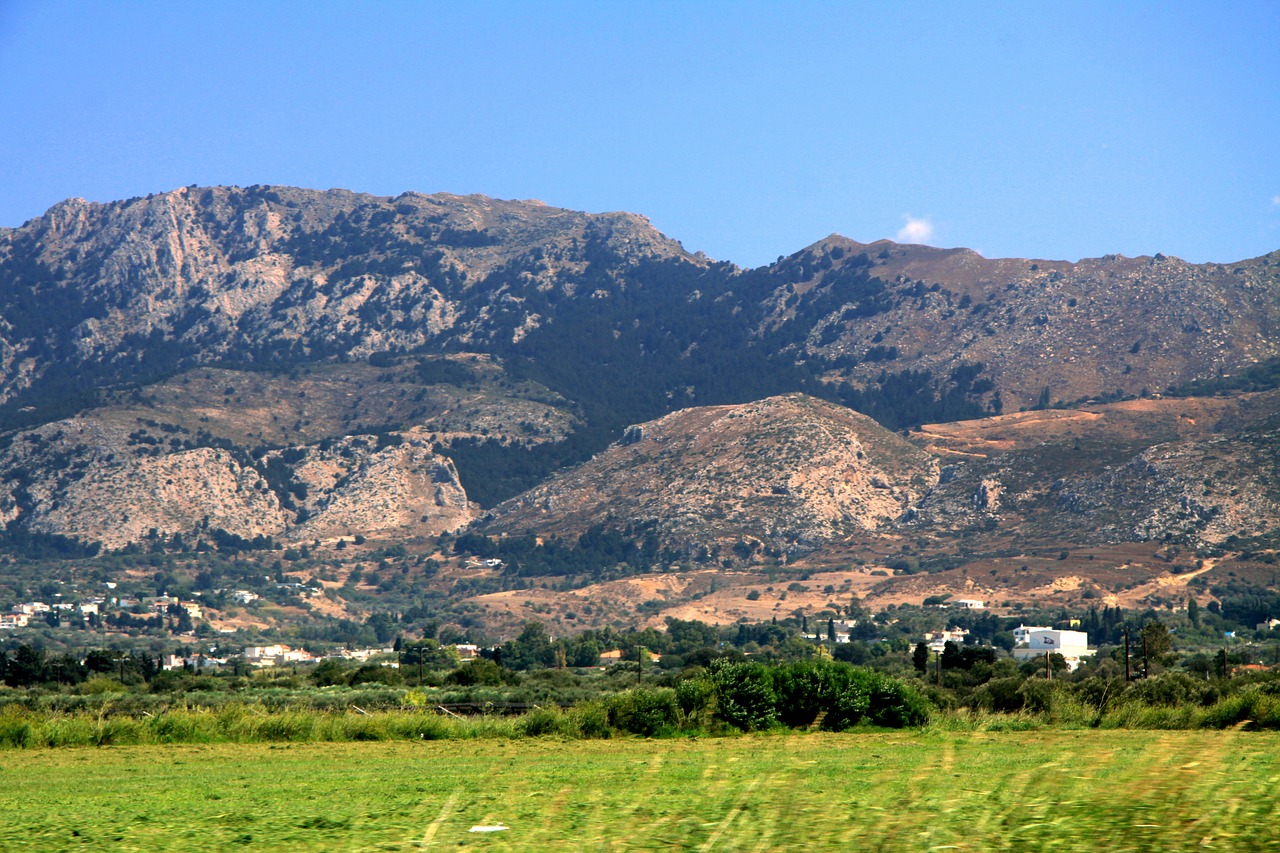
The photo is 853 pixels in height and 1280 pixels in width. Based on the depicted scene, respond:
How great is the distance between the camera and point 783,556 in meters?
192

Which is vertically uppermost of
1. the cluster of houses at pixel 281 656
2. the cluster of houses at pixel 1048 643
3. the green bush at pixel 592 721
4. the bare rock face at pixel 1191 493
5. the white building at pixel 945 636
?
the bare rock face at pixel 1191 493

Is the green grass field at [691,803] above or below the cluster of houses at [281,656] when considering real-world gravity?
above

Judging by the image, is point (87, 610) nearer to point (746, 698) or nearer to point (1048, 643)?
point (1048, 643)

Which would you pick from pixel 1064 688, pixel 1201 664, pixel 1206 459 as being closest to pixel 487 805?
pixel 1064 688

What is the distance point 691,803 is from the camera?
13.6m

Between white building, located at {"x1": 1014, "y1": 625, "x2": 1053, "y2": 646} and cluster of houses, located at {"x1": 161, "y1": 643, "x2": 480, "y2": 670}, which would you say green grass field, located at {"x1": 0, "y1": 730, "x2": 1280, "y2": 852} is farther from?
white building, located at {"x1": 1014, "y1": 625, "x2": 1053, "y2": 646}

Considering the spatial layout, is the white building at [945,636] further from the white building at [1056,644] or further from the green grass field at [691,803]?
the green grass field at [691,803]

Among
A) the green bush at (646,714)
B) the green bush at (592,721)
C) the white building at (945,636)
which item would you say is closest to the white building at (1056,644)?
the white building at (945,636)

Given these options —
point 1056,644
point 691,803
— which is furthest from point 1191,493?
point 691,803

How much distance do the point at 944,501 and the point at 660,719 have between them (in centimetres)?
16945

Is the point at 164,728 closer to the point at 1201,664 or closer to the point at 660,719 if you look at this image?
the point at 660,719

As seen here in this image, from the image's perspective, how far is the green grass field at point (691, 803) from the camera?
37.5 ft

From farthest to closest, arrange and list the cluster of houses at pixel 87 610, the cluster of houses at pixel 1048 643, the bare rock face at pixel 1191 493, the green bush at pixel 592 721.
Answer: the cluster of houses at pixel 87 610
the bare rock face at pixel 1191 493
the cluster of houses at pixel 1048 643
the green bush at pixel 592 721

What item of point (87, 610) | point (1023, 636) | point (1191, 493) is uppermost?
point (1191, 493)
